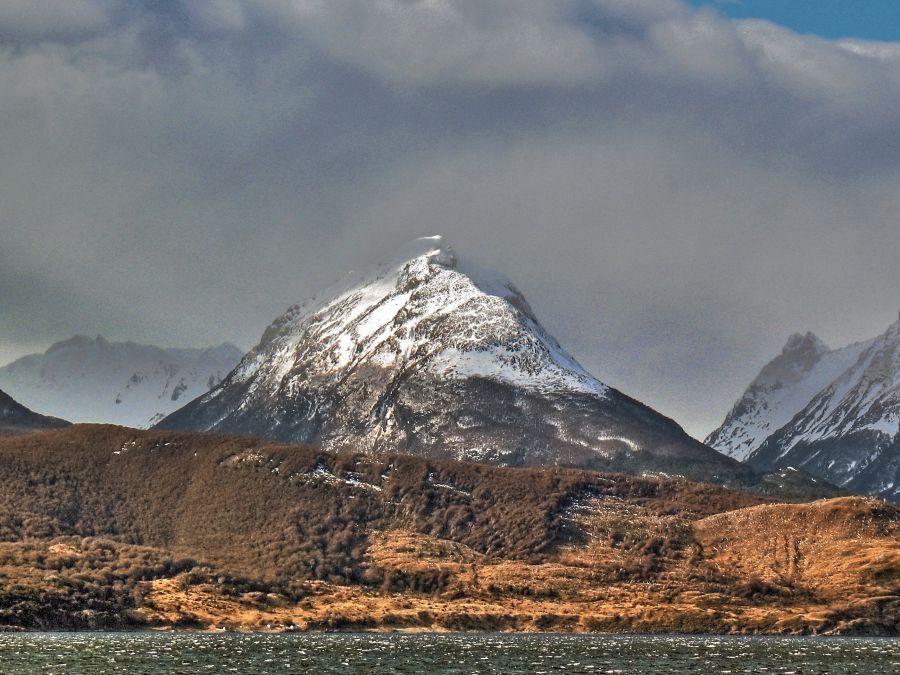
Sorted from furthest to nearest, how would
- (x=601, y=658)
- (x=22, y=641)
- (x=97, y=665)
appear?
(x=22, y=641) → (x=601, y=658) → (x=97, y=665)

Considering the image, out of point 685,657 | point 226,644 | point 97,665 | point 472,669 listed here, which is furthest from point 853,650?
point 97,665

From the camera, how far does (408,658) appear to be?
17275cm

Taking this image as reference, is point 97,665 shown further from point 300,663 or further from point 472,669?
point 472,669

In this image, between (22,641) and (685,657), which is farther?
(22,641)

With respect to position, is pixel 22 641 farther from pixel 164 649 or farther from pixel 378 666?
pixel 378 666

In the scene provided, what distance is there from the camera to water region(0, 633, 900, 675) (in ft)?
506

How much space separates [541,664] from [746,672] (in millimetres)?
22188

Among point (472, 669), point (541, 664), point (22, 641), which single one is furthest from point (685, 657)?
point (22, 641)

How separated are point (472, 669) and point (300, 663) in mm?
19339

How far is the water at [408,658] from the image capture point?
15438cm

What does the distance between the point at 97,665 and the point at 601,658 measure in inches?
2274

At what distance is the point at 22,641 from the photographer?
193875 millimetres

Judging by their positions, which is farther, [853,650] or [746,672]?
[853,650]

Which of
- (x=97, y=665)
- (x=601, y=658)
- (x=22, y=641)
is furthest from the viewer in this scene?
(x=22, y=641)
